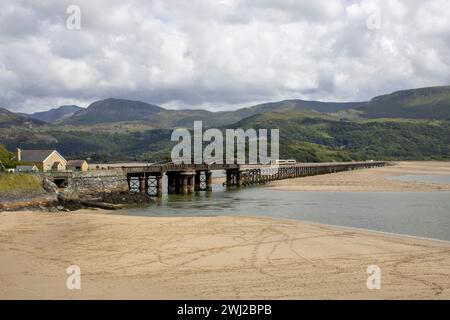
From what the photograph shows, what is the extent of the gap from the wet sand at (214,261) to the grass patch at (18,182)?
11.4m

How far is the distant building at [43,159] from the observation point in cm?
7150

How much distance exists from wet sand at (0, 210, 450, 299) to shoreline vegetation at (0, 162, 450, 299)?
0.15 ft

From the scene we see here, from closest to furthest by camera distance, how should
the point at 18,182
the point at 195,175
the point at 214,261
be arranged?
the point at 214,261
the point at 18,182
the point at 195,175

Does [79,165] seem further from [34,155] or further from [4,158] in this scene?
[4,158]

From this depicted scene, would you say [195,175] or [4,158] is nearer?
[4,158]

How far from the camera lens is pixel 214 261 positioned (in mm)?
25203

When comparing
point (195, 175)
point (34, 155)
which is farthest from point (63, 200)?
point (195, 175)

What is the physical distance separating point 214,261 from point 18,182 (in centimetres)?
3316

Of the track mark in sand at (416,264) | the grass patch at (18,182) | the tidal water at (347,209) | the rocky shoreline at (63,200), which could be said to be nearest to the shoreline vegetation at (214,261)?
the track mark in sand at (416,264)

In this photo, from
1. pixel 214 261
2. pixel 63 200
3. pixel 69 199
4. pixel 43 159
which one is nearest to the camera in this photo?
pixel 214 261

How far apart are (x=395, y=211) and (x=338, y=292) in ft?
106

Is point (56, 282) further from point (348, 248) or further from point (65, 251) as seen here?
point (348, 248)
